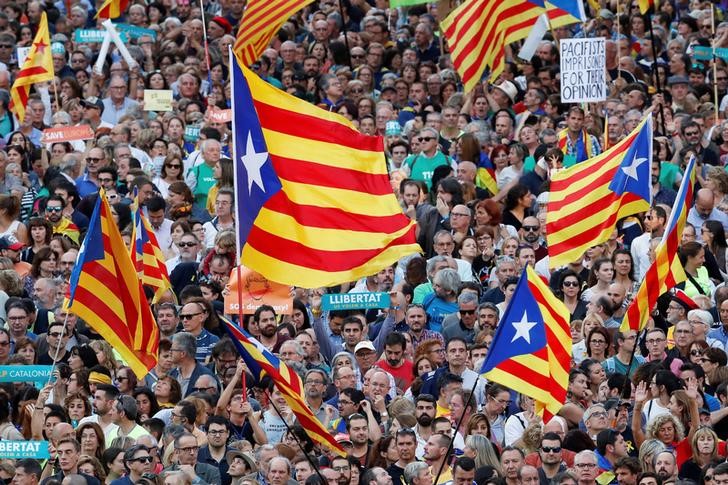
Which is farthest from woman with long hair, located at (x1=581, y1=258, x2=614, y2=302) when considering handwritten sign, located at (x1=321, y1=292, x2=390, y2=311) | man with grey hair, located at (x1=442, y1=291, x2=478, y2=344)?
handwritten sign, located at (x1=321, y1=292, x2=390, y2=311)

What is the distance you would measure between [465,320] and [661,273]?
2031 mm

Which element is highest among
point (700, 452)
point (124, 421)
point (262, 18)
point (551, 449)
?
point (262, 18)

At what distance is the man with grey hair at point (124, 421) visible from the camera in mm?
17594

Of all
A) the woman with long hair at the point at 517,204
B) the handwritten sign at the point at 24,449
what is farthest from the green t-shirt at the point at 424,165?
the handwritten sign at the point at 24,449

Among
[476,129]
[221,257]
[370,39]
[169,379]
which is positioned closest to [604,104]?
[476,129]

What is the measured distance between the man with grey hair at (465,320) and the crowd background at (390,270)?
2 cm

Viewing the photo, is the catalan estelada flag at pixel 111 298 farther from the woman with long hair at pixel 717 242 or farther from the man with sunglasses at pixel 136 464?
the woman with long hair at pixel 717 242

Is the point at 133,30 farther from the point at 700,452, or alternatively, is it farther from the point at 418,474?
the point at 700,452

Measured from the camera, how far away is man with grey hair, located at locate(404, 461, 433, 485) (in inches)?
650

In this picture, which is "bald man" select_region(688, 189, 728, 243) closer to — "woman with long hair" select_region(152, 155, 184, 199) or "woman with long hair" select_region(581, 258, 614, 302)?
"woman with long hair" select_region(581, 258, 614, 302)

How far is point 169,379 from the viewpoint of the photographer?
18.5m

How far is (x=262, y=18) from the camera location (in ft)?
73.3

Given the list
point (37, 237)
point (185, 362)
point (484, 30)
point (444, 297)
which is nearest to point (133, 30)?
point (484, 30)

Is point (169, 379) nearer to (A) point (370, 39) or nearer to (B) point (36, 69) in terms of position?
(B) point (36, 69)
